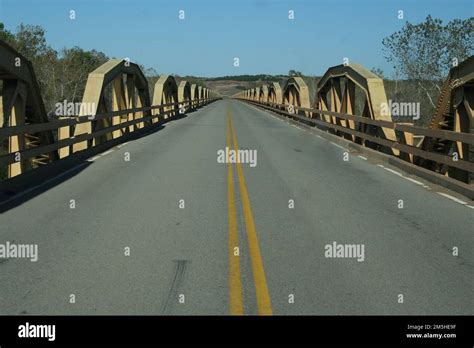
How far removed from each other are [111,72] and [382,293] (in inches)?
644

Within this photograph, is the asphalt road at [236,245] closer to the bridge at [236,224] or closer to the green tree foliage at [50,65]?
the bridge at [236,224]

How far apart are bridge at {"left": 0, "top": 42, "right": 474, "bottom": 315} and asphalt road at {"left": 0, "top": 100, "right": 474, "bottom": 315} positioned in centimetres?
2

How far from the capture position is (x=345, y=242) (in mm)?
7027

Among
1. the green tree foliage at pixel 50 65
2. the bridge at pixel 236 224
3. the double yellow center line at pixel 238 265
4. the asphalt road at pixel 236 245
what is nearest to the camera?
the double yellow center line at pixel 238 265

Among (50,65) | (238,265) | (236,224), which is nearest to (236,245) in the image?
(238,265)

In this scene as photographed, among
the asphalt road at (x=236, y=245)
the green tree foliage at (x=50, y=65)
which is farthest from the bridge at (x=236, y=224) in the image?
the green tree foliage at (x=50, y=65)

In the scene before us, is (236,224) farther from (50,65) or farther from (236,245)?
(50,65)

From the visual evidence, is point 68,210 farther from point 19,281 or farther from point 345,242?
point 345,242

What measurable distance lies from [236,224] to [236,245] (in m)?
1.15

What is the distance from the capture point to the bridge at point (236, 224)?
5105mm

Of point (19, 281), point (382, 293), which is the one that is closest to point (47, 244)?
point (19, 281)

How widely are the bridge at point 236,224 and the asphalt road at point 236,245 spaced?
0.02m

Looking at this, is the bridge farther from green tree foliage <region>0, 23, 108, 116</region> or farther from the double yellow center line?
green tree foliage <region>0, 23, 108, 116</region>
